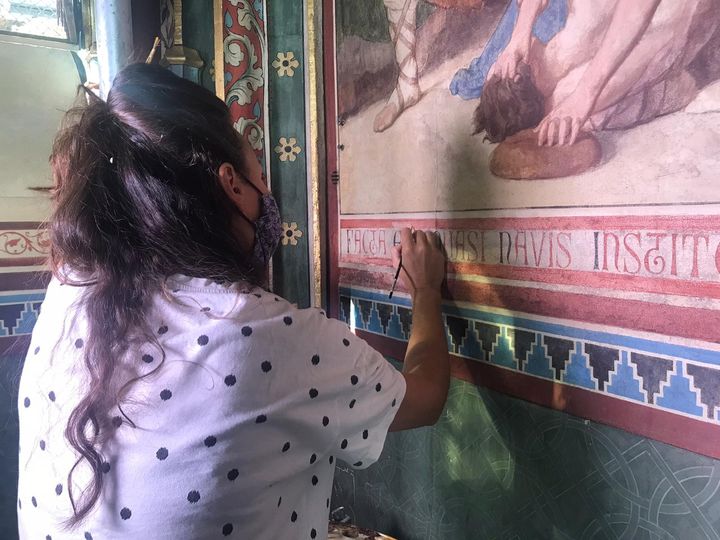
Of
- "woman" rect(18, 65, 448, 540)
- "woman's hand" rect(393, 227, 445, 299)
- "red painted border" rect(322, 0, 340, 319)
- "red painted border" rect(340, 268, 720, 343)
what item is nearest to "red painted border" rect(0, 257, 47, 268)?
"red painted border" rect(322, 0, 340, 319)

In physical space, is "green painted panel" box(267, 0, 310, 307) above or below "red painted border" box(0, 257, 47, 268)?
above

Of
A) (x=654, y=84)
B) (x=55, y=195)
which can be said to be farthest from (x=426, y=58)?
(x=55, y=195)

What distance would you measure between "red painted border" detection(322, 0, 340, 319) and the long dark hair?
0.65 metres

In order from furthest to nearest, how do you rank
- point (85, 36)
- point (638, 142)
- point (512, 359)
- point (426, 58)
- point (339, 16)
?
point (85, 36) < point (339, 16) < point (426, 58) < point (512, 359) < point (638, 142)

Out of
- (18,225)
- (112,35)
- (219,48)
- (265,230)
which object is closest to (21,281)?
(18,225)

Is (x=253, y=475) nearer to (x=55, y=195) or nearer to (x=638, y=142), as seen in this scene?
(x=55, y=195)

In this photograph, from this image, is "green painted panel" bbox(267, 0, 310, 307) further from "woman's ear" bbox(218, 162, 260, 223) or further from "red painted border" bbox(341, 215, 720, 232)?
"woman's ear" bbox(218, 162, 260, 223)

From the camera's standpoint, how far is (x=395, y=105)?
1202 mm

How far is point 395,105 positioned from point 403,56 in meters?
0.10

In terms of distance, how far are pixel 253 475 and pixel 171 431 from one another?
107mm

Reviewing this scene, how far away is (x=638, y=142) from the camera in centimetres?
76

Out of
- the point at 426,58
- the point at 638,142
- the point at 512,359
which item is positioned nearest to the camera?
the point at 638,142

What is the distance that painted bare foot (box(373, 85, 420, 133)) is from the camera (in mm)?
1149

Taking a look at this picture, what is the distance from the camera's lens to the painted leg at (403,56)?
1.14 m
